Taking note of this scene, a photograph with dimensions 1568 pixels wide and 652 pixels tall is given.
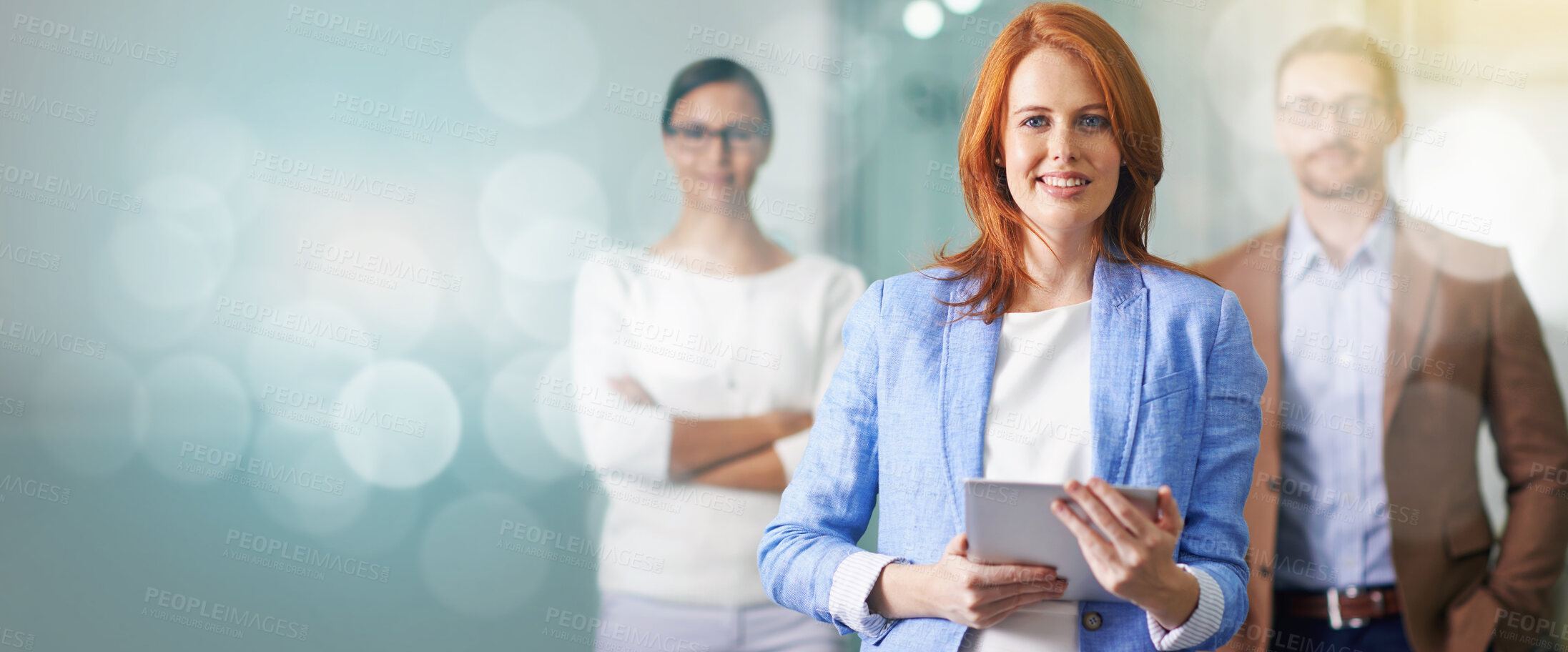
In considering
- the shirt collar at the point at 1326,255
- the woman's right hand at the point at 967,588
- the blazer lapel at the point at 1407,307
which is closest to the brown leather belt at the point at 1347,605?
the blazer lapel at the point at 1407,307

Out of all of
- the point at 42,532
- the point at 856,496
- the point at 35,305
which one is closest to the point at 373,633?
the point at 42,532

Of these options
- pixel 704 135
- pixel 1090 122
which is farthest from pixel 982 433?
pixel 704 135

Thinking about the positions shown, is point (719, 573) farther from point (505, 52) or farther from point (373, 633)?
point (505, 52)

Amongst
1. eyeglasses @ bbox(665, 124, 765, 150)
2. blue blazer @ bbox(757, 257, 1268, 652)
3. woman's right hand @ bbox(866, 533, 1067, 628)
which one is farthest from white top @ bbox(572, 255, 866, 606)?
woman's right hand @ bbox(866, 533, 1067, 628)

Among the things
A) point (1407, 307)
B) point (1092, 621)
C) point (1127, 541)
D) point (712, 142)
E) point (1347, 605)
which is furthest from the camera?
point (712, 142)

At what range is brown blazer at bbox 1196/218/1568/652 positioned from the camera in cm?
254

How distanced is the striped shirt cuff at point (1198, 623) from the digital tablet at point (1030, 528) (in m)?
0.06

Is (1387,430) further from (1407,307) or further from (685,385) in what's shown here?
(685,385)

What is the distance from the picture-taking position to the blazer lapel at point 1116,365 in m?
1.16

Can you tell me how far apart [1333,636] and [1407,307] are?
962 millimetres

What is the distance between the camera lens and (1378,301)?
2.72 meters

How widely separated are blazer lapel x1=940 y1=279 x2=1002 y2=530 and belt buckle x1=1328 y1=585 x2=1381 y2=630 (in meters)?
1.97

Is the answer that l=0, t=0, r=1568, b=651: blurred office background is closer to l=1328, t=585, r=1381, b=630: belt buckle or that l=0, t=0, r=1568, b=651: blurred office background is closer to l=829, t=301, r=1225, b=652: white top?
l=1328, t=585, r=1381, b=630: belt buckle

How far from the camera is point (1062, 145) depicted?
3.97 feet
